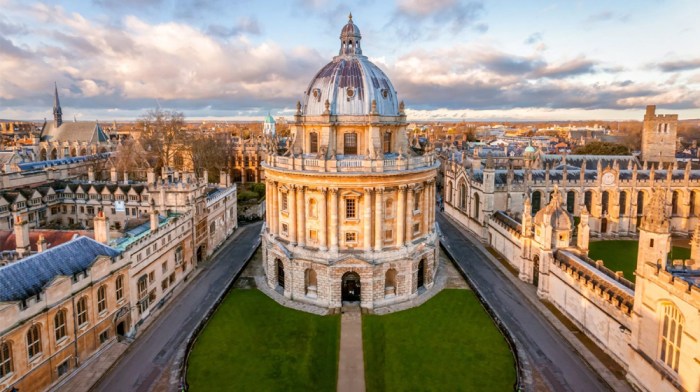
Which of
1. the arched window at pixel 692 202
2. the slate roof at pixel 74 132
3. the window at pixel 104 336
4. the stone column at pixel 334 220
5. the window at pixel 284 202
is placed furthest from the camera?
the slate roof at pixel 74 132

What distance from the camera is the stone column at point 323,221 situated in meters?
37.2

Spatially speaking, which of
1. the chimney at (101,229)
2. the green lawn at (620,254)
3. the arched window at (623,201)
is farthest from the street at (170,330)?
the arched window at (623,201)

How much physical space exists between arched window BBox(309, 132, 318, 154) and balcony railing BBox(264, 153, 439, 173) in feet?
9.69

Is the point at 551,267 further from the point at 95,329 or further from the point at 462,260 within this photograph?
the point at 95,329

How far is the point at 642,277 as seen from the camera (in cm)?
2528

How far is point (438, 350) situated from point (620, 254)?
31969 millimetres

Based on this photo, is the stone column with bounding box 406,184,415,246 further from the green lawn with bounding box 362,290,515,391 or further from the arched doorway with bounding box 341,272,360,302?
the green lawn with bounding box 362,290,515,391

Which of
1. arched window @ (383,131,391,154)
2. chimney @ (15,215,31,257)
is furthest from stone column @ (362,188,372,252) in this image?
chimney @ (15,215,31,257)

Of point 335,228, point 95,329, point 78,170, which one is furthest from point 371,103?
point 78,170

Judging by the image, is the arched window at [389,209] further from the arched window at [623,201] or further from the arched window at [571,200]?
the arched window at [623,201]

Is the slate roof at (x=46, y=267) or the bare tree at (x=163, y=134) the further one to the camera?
the bare tree at (x=163, y=134)

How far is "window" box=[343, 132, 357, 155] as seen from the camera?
129 feet

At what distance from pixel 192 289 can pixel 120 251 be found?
10.6 m

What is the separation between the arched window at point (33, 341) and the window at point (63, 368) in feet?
6.95
